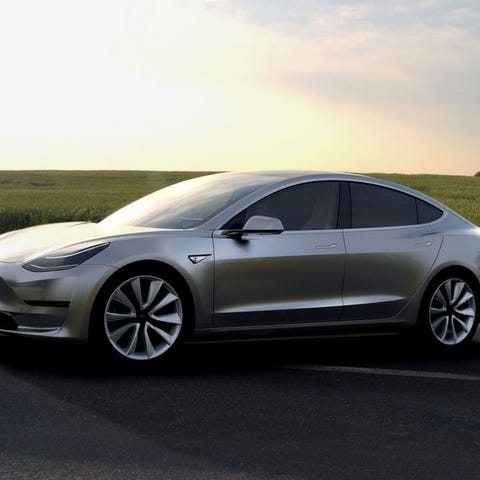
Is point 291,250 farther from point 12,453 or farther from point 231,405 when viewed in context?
point 12,453

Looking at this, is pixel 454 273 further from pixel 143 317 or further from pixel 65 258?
pixel 65 258

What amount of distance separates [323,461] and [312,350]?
3276mm

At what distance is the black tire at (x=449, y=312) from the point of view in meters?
8.30

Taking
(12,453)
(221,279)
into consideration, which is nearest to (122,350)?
(221,279)

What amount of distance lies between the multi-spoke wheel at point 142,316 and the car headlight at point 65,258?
277 mm

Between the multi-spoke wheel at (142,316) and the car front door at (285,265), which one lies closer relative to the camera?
the multi-spoke wheel at (142,316)

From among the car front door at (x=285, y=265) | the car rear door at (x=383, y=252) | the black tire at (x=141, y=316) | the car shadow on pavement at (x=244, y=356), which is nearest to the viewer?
the black tire at (x=141, y=316)

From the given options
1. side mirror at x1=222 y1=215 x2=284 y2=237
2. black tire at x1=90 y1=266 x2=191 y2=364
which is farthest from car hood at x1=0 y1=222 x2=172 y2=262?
side mirror at x1=222 y1=215 x2=284 y2=237

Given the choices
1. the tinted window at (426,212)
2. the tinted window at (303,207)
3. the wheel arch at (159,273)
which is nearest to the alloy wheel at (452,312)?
the tinted window at (426,212)

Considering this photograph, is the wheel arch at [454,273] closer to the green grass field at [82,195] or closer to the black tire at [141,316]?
the black tire at [141,316]

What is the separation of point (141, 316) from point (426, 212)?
2.80 metres

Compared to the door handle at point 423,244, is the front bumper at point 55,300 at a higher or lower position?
lower

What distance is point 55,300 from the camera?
6.86 meters

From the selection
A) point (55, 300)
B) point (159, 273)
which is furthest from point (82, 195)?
point (55, 300)
